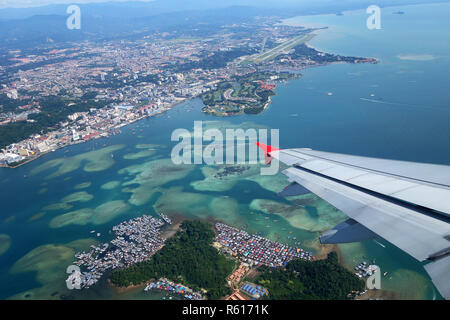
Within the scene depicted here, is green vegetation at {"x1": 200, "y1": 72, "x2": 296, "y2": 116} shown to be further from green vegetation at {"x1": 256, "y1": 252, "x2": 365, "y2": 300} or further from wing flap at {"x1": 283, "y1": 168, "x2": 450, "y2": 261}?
wing flap at {"x1": 283, "y1": 168, "x2": 450, "y2": 261}

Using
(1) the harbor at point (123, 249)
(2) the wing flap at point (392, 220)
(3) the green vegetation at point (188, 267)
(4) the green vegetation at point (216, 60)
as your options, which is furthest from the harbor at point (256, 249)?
(4) the green vegetation at point (216, 60)

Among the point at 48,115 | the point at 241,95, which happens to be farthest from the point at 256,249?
the point at 48,115

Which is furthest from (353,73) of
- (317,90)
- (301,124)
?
(301,124)

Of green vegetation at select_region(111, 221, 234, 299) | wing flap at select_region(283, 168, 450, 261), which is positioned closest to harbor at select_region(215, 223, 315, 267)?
green vegetation at select_region(111, 221, 234, 299)

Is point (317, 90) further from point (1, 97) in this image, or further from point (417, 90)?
point (1, 97)

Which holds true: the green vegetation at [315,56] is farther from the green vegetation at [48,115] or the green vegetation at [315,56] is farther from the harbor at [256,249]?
the harbor at [256,249]

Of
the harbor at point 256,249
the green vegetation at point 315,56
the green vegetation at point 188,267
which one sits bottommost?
the green vegetation at point 188,267

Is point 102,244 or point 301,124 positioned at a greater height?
point 301,124

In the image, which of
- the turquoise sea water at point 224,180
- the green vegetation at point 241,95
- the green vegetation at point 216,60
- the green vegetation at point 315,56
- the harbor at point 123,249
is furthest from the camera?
the green vegetation at point 216,60
